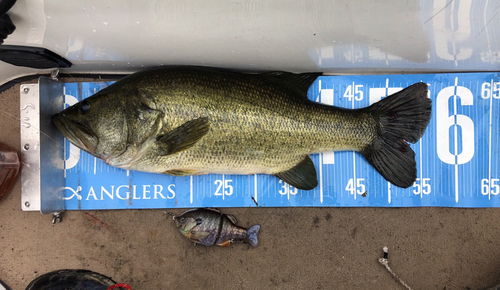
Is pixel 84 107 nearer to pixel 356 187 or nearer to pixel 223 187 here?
pixel 223 187

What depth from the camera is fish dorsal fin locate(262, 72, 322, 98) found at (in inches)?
76.8

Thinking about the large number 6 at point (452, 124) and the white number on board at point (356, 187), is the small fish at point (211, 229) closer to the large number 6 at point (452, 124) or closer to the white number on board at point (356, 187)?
the white number on board at point (356, 187)

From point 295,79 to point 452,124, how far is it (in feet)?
3.97

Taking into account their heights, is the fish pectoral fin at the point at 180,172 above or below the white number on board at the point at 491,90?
below

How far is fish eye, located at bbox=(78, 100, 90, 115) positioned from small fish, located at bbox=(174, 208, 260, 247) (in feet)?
3.10

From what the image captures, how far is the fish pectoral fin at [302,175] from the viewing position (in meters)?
2.00

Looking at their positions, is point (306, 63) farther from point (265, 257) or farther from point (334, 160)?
point (265, 257)

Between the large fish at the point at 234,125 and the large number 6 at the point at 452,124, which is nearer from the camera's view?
the large fish at the point at 234,125

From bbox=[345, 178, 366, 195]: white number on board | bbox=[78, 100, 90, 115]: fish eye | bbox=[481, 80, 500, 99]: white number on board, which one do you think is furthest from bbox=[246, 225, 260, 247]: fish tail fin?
bbox=[481, 80, 500, 99]: white number on board

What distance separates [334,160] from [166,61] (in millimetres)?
1386

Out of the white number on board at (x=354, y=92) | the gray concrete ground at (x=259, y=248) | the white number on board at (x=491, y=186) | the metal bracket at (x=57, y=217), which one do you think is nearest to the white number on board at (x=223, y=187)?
the gray concrete ground at (x=259, y=248)

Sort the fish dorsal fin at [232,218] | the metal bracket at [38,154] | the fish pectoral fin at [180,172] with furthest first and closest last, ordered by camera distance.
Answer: the fish dorsal fin at [232,218]
the metal bracket at [38,154]
the fish pectoral fin at [180,172]

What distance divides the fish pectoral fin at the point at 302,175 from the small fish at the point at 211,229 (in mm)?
442

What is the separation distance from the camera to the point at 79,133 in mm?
1742
